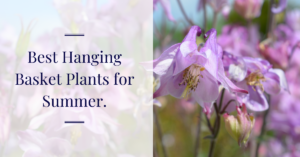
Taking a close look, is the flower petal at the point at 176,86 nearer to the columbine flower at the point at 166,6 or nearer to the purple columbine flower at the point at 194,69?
the purple columbine flower at the point at 194,69

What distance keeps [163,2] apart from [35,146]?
67 centimetres

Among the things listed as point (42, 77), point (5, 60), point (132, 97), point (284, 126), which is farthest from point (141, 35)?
point (284, 126)

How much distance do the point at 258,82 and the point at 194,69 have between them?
23 centimetres

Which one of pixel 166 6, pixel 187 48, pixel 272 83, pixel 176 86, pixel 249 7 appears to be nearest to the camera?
pixel 187 48

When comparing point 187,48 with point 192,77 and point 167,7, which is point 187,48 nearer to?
point 192,77

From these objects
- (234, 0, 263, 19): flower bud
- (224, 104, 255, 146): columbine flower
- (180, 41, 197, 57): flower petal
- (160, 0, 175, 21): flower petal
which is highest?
(234, 0, 263, 19): flower bud

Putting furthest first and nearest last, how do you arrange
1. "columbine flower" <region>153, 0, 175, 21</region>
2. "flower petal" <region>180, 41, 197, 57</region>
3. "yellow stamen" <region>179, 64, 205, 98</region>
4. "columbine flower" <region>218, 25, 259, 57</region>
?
"columbine flower" <region>218, 25, 259, 57</region>
"columbine flower" <region>153, 0, 175, 21</region>
"yellow stamen" <region>179, 64, 205, 98</region>
"flower petal" <region>180, 41, 197, 57</region>

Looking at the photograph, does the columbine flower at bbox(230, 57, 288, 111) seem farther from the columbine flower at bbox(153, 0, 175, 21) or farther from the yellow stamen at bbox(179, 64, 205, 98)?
the columbine flower at bbox(153, 0, 175, 21)

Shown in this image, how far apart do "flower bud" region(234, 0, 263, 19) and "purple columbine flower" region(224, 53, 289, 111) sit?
0.46 m

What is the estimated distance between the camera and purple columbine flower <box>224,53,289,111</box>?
82 centimetres

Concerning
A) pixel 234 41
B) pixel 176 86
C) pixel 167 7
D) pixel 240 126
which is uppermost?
pixel 167 7

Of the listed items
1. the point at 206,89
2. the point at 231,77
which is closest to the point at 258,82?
the point at 231,77

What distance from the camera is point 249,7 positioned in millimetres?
1230

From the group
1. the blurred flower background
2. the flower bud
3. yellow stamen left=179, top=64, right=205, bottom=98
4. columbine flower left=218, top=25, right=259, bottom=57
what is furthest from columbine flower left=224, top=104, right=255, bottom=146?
the flower bud
